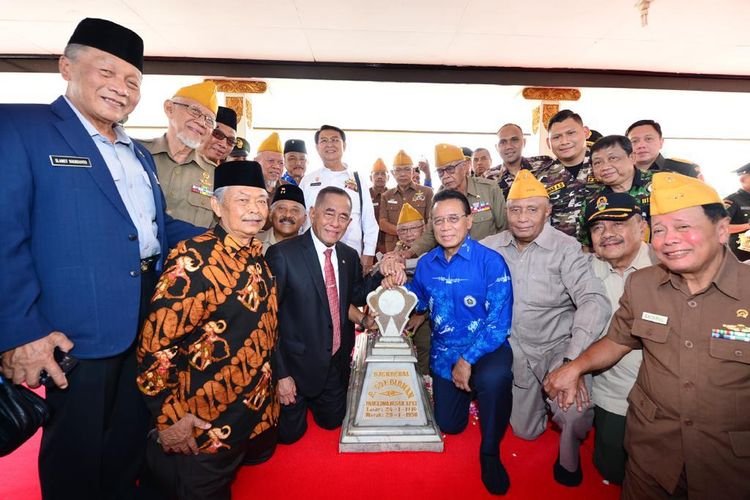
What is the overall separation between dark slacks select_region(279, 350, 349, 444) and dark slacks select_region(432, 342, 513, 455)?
29.8 inches

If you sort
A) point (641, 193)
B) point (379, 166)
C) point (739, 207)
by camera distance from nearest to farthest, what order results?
point (641, 193) → point (739, 207) → point (379, 166)

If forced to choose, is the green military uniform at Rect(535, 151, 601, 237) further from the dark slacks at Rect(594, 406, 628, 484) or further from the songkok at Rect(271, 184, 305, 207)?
the songkok at Rect(271, 184, 305, 207)

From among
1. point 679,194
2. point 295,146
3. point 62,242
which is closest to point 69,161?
point 62,242

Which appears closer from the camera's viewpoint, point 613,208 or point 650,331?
point 650,331

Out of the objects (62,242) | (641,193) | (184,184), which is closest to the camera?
(62,242)

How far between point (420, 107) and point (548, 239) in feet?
23.2

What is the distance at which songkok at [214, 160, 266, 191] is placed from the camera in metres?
1.84

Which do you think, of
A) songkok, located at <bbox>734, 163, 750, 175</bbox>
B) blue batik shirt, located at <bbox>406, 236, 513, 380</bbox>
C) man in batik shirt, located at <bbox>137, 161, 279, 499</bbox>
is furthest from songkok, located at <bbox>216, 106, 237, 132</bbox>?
songkok, located at <bbox>734, 163, 750, 175</bbox>

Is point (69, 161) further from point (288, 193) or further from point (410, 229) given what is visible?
point (410, 229)

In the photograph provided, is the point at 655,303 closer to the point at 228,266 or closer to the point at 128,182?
the point at 228,266

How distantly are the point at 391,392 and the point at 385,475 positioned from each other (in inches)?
20.1

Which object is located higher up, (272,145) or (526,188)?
(272,145)

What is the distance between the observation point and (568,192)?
3438mm

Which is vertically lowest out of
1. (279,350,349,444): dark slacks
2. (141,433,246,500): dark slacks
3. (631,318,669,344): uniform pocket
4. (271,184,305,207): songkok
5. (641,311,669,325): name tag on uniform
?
(279,350,349,444): dark slacks
